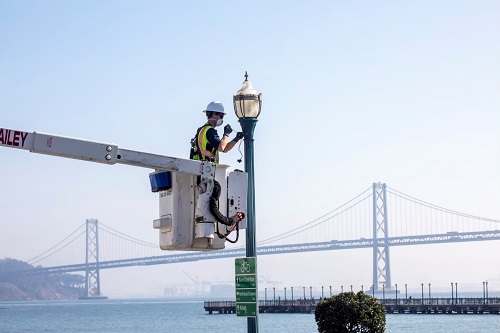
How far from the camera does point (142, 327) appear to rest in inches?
5842

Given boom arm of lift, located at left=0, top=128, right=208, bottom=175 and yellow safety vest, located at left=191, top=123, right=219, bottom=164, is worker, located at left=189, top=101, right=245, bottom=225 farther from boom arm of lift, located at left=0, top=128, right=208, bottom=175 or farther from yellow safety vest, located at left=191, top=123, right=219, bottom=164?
boom arm of lift, located at left=0, top=128, right=208, bottom=175

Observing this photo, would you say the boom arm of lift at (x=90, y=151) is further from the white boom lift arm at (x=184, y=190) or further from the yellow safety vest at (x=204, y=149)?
the yellow safety vest at (x=204, y=149)

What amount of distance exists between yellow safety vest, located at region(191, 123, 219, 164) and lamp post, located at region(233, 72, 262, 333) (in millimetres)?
3369

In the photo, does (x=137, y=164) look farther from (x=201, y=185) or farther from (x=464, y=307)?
(x=464, y=307)

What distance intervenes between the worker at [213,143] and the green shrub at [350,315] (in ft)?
73.8

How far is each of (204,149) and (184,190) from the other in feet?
1.46

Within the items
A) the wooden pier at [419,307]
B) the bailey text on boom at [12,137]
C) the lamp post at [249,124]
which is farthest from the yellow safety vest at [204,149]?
the wooden pier at [419,307]

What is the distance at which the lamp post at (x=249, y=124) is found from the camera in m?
10.2

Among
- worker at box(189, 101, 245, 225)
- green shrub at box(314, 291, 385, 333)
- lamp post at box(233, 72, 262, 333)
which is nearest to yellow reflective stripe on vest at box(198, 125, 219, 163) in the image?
worker at box(189, 101, 245, 225)

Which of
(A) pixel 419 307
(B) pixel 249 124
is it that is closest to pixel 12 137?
(B) pixel 249 124

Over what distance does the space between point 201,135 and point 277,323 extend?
139 metres

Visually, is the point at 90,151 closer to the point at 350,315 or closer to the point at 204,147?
the point at 204,147

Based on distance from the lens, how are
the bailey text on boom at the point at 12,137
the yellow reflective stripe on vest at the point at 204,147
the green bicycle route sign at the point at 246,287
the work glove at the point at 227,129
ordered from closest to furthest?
the bailey text on boom at the point at 12,137 < the yellow reflective stripe on vest at the point at 204,147 < the work glove at the point at 227,129 < the green bicycle route sign at the point at 246,287

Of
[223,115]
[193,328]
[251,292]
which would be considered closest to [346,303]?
[251,292]
